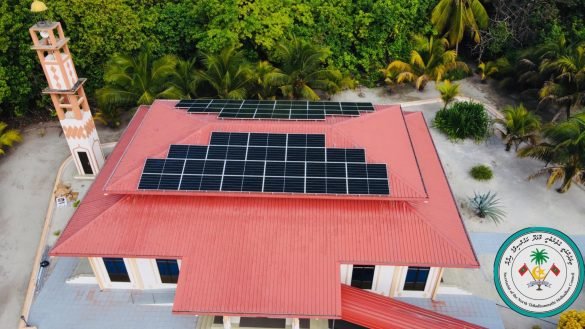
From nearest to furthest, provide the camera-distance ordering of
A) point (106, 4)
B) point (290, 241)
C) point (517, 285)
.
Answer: point (517, 285), point (290, 241), point (106, 4)

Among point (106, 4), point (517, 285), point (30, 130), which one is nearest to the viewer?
point (517, 285)

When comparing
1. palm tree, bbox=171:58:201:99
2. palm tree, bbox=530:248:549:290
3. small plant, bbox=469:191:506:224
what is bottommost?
small plant, bbox=469:191:506:224

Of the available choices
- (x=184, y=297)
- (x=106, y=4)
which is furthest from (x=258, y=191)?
(x=106, y=4)

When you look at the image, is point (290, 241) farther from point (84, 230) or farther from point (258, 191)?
point (84, 230)

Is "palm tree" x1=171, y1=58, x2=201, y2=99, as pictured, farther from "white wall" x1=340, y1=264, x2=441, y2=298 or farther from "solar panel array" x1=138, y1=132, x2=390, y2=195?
"white wall" x1=340, y1=264, x2=441, y2=298

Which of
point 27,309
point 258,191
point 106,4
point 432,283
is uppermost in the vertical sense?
point 106,4

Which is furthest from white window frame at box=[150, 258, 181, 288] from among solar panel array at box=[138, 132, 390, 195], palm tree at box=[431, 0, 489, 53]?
palm tree at box=[431, 0, 489, 53]
